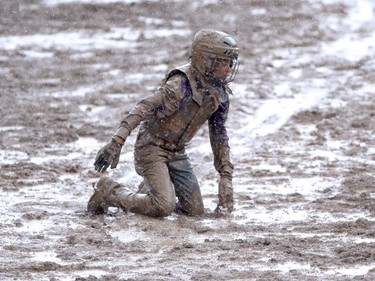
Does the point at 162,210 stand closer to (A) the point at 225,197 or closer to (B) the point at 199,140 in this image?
(A) the point at 225,197

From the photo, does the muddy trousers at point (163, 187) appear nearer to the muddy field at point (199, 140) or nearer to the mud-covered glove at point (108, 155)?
the muddy field at point (199, 140)

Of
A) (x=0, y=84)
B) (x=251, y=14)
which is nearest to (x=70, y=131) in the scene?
(x=0, y=84)

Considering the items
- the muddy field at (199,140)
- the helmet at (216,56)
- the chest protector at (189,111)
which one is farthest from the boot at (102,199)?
the helmet at (216,56)

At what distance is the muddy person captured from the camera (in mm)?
8508

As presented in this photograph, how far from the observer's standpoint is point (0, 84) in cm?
1545

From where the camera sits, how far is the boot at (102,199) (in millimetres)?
8672

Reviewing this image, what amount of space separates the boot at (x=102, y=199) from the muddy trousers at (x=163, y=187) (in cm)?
5

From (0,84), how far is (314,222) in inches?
319

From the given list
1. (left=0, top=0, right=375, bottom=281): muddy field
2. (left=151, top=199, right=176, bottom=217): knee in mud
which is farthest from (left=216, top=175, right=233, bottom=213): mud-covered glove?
(left=151, top=199, right=176, bottom=217): knee in mud

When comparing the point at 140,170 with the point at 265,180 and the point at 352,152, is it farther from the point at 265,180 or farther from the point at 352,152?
the point at 352,152

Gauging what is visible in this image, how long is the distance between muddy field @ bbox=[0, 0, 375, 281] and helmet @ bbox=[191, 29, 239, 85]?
1.18m

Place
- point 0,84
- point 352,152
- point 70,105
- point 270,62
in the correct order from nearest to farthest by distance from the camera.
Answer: point 352,152, point 70,105, point 0,84, point 270,62

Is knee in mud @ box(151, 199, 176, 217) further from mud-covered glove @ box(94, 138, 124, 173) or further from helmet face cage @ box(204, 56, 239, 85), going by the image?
helmet face cage @ box(204, 56, 239, 85)

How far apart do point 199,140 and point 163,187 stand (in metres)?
Result: 3.92
